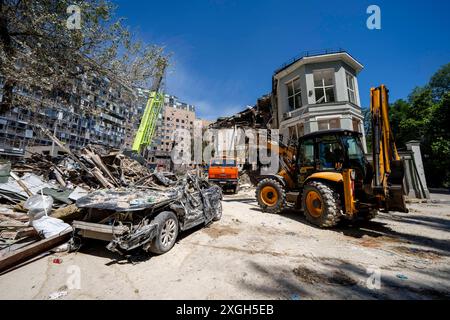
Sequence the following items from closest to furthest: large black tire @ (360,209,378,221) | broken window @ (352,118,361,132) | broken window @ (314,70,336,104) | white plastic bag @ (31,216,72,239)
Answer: white plastic bag @ (31,216,72,239) < large black tire @ (360,209,378,221) < broken window @ (352,118,361,132) < broken window @ (314,70,336,104)

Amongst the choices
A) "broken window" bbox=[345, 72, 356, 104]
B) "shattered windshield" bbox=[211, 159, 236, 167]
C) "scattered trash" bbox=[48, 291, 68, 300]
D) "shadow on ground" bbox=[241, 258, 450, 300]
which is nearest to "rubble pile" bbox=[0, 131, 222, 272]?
"scattered trash" bbox=[48, 291, 68, 300]

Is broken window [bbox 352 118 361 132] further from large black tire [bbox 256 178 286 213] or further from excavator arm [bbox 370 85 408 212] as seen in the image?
large black tire [bbox 256 178 286 213]

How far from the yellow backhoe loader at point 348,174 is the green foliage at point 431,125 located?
1945 cm

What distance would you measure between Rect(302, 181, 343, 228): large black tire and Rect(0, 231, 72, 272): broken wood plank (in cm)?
604

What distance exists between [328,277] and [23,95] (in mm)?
11259

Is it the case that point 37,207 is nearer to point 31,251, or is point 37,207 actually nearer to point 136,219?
point 31,251

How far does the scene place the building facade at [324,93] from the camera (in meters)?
13.0

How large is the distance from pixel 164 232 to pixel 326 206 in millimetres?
4182

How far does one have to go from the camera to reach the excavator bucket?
4680 mm

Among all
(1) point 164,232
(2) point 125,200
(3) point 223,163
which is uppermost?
(3) point 223,163

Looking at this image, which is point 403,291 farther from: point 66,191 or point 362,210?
point 66,191

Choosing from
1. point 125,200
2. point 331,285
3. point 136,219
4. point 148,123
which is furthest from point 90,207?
point 148,123

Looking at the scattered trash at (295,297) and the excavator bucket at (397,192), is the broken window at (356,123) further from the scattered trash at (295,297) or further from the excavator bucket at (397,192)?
the scattered trash at (295,297)

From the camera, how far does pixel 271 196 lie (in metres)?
7.59
